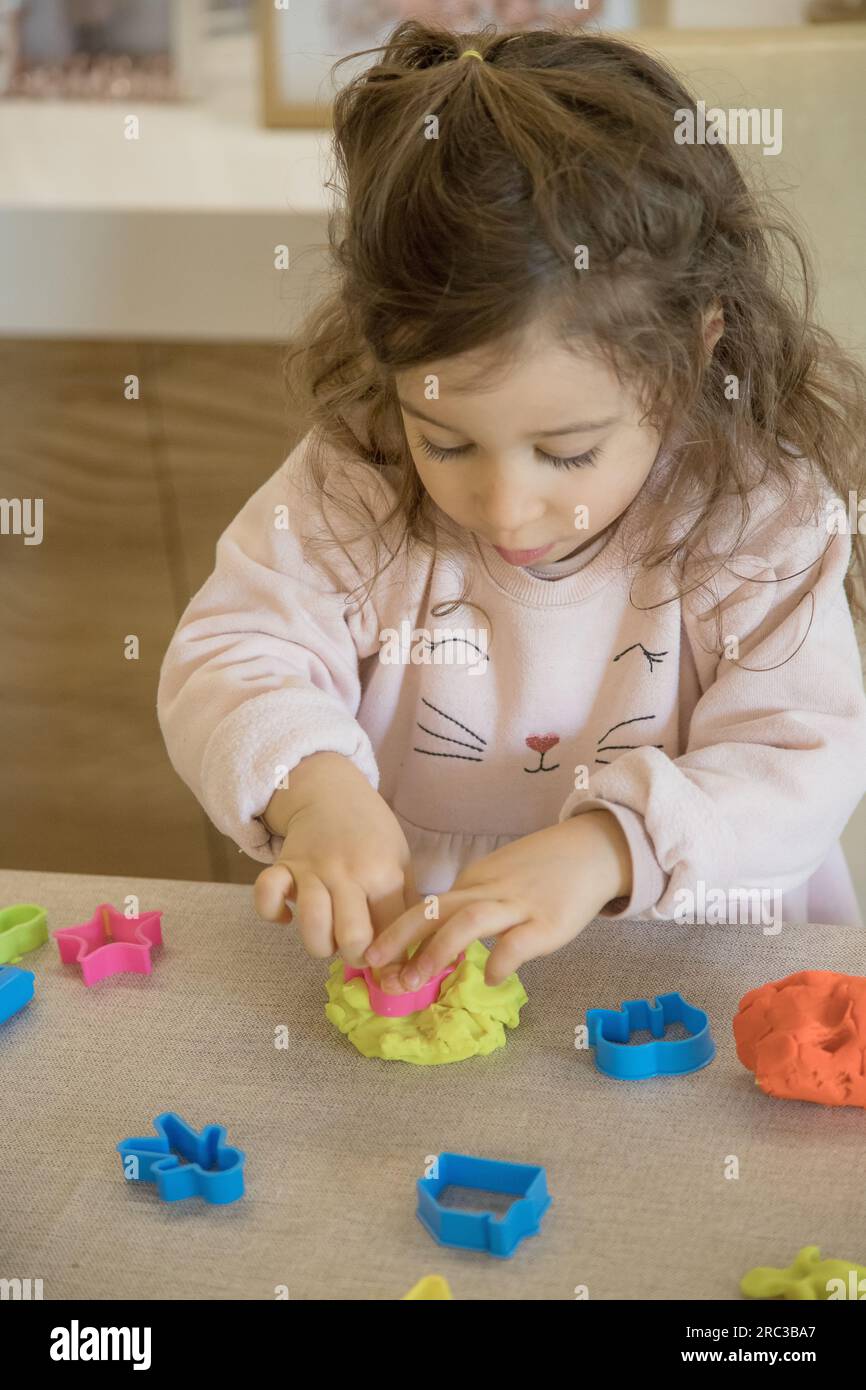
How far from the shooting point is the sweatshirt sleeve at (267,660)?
2.78 feet

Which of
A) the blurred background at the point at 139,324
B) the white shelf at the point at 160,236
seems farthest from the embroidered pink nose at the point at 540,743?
the white shelf at the point at 160,236

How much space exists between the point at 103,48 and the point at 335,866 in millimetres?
1598

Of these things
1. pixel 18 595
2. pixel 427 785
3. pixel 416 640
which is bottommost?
pixel 18 595

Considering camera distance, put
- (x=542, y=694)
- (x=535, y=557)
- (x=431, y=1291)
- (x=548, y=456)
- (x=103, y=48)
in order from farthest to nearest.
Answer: (x=103, y=48)
(x=542, y=694)
(x=535, y=557)
(x=548, y=456)
(x=431, y=1291)

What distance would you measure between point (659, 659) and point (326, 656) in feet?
0.72

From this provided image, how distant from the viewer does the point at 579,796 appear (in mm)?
797

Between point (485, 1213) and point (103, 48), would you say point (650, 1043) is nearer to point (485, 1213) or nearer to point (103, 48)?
point (485, 1213)

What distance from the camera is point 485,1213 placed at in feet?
1.92

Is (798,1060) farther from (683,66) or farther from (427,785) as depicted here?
(683,66)

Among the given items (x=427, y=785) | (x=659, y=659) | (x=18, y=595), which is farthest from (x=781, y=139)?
(x=18, y=595)

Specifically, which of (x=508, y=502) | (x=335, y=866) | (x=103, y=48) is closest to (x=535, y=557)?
(x=508, y=502)

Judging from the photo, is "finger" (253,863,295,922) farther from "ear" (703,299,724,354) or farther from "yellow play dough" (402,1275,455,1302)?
"ear" (703,299,724,354)

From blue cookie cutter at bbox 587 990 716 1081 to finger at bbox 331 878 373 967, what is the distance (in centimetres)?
12

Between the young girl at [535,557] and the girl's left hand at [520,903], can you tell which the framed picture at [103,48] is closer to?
the young girl at [535,557]
